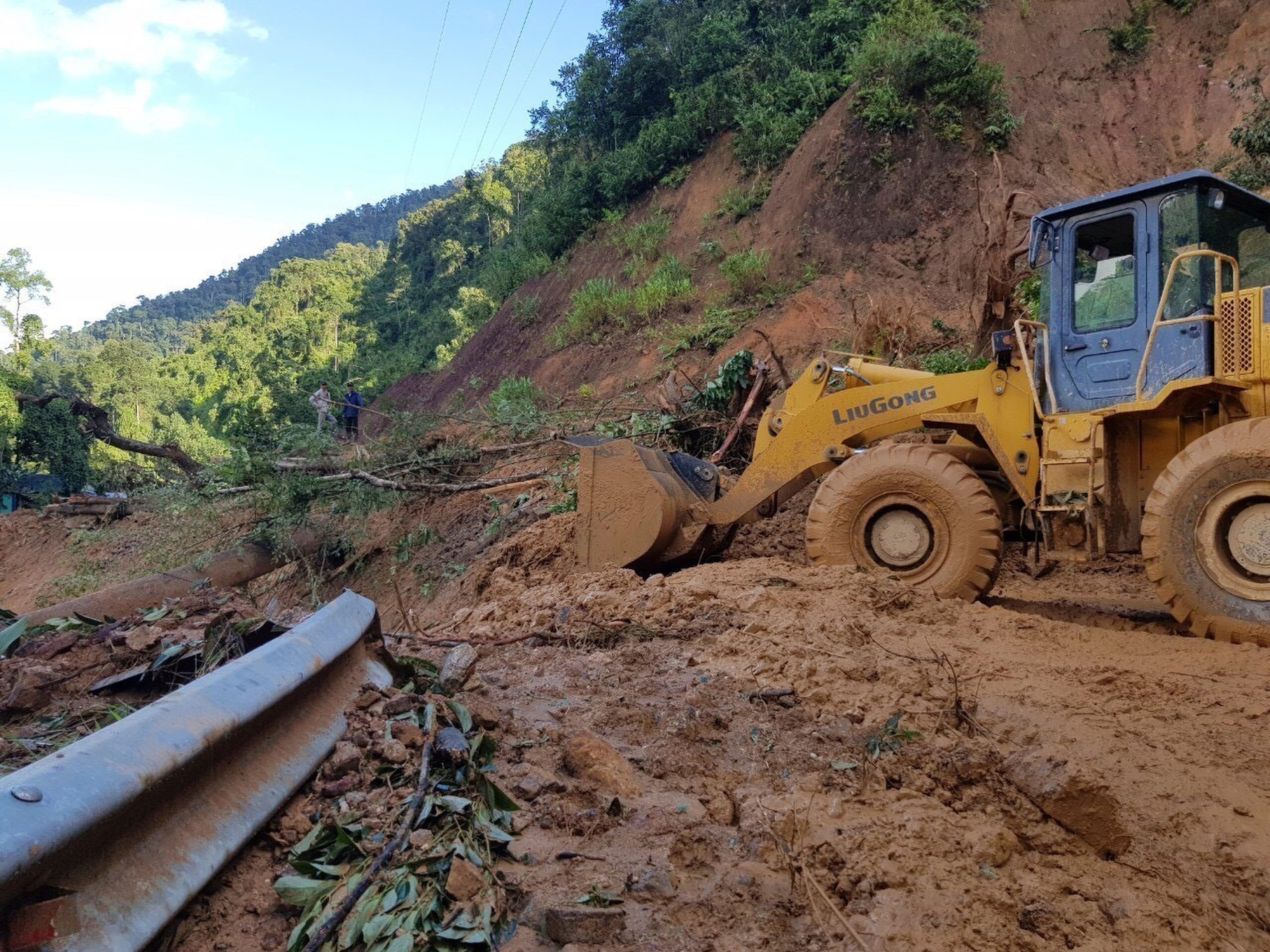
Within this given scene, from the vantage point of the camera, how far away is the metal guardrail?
162cm

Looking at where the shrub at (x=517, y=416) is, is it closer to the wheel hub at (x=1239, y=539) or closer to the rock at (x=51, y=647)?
the wheel hub at (x=1239, y=539)

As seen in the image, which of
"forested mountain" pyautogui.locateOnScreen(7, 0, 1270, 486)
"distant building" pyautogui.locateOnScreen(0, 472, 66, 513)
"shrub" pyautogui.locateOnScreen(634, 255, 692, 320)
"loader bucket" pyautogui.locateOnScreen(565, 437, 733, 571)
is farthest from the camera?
"distant building" pyautogui.locateOnScreen(0, 472, 66, 513)

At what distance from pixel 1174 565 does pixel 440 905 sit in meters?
4.82

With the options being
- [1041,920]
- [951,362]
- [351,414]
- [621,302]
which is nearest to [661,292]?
[621,302]

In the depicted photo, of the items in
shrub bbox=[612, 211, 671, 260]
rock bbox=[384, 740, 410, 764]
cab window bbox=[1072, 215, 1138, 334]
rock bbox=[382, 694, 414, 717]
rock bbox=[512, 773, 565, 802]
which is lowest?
rock bbox=[512, 773, 565, 802]

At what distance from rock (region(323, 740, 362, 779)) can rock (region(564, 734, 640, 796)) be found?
727 mm

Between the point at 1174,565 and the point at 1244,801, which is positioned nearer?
the point at 1244,801

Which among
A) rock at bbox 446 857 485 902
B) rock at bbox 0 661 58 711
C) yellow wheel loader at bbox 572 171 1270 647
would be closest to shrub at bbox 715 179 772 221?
yellow wheel loader at bbox 572 171 1270 647

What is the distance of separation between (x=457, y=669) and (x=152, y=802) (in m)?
1.78

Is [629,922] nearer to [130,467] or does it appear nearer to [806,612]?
[806,612]

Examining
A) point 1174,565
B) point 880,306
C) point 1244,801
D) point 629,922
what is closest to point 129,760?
point 629,922

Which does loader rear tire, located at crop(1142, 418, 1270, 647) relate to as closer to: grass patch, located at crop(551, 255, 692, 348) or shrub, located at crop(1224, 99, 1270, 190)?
shrub, located at crop(1224, 99, 1270, 190)

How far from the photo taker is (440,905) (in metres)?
2.13

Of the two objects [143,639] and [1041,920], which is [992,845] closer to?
[1041,920]
